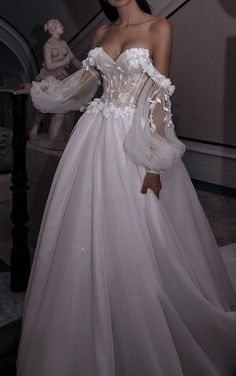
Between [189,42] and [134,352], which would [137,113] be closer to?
[134,352]

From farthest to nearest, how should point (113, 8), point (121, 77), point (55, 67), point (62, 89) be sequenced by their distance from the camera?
point (55, 67)
point (62, 89)
point (113, 8)
point (121, 77)

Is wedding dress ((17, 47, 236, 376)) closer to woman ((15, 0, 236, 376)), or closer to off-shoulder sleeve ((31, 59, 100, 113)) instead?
woman ((15, 0, 236, 376))

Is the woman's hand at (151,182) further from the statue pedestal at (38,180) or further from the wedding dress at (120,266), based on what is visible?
the statue pedestal at (38,180)

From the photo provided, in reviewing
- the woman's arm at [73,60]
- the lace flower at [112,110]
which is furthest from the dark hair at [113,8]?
the woman's arm at [73,60]

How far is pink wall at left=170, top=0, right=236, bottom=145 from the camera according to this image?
4789 millimetres

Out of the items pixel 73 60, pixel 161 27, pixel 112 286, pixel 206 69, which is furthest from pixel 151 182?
pixel 206 69

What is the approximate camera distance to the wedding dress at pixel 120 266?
172 cm

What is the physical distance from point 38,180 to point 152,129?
2046mm

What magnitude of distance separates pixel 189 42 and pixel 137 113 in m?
3.77

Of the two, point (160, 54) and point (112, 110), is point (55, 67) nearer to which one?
point (112, 110)

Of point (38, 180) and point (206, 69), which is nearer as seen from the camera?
point (38, 180)

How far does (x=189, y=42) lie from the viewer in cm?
513

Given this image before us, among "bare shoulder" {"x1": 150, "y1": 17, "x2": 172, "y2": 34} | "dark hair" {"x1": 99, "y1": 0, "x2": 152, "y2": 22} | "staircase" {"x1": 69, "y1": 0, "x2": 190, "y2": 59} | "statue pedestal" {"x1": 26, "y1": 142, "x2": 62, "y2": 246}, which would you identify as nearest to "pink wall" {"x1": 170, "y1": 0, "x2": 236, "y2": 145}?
"staircase" {"x1": 69, "y1": 0, "x2": 190, "y2": 59}

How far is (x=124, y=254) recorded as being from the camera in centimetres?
177
